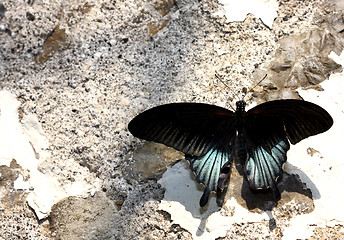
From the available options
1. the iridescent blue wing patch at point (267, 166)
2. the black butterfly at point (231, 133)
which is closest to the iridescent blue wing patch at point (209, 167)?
the black butterfly at point (231, 133)

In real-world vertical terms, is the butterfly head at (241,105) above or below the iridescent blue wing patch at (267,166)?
above

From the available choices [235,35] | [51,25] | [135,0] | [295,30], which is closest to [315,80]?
[295,30]

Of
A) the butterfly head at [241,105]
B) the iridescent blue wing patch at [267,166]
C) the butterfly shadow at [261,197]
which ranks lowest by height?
the butterfly shadow at [261,197]

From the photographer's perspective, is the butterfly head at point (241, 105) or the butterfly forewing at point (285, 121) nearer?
the butterfly forewing at point (285, 121)

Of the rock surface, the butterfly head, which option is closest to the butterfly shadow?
the rock surface

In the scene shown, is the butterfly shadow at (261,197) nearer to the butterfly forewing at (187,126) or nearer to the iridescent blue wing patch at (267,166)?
the iridescent blue wing patch at (267,166)

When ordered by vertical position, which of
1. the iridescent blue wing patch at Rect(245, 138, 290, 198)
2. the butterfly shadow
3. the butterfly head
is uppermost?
the butterfly head

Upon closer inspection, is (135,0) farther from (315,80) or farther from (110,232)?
(110,232)

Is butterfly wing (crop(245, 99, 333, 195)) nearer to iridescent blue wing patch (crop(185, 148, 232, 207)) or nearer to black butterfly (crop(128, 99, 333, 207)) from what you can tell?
black butterfly (crop(128, 99, 333, 207))
